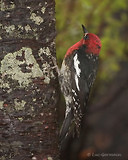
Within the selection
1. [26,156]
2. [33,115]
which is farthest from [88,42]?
[26,156]

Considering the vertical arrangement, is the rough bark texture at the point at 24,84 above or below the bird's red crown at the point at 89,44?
below

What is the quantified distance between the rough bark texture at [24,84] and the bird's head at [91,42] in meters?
1.02

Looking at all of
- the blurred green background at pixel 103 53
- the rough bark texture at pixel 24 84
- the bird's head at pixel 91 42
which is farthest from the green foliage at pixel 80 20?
the rough bark texture at pixel 24 84

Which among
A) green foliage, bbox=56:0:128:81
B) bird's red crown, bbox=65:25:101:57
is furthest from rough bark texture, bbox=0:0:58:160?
green foliage, bbox=56:0:128:81

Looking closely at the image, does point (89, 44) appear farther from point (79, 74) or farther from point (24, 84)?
point (24, 84)

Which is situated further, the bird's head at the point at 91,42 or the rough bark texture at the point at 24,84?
the bird's head at the point at 91,42

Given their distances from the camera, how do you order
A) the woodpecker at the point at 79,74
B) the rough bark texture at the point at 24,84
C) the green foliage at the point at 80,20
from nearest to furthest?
the rough bark texture at the point at 24,84 → the woodpecker at the point at 79,74 → the green foliage at the point at 80,20

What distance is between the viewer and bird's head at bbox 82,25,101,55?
3.84m

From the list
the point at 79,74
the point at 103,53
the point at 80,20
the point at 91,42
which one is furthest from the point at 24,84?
the point at 80,20

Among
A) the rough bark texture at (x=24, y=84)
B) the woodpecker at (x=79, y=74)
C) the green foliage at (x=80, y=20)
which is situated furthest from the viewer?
the green foliage at (x=80, y=20)

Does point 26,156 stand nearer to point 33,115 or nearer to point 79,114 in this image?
point 33,115

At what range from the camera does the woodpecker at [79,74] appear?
3.77 meters

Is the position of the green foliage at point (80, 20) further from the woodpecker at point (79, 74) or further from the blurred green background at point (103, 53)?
the woodpecker at point (79, 74)

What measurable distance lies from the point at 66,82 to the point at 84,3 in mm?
1219
